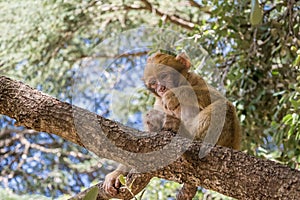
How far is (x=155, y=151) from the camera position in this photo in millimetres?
1694

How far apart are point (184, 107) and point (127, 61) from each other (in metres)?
0.58

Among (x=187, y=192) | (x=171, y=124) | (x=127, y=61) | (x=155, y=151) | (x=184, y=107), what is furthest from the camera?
(x=127, y=61)

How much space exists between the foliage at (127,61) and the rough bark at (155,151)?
43 cm

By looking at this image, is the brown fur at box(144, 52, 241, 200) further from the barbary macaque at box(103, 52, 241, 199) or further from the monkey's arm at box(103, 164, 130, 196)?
the monkey's arm at box(103, 164, 130, 196)

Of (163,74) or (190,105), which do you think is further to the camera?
(163,74)

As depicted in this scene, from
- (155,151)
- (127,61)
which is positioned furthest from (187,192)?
(127,61)

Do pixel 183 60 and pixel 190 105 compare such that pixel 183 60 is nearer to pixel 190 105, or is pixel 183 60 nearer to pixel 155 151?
pixel 190 105

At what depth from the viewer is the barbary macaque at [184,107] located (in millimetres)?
2324

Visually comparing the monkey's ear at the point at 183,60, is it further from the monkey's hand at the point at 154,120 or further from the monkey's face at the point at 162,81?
the monkey's hand at the point at 154,120

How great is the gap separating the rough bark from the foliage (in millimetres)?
427

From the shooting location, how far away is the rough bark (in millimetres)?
1531

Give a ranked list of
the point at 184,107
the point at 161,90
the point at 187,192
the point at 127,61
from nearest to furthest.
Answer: the point at 187,192, the point at 184,107, the point at 161,90, the point at 127,61

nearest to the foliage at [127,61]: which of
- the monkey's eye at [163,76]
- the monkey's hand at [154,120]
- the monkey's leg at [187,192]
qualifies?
the monkey's hand at [154,120]

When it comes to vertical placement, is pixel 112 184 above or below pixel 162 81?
below
